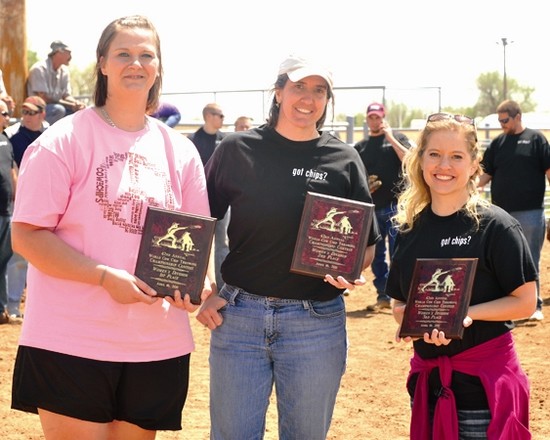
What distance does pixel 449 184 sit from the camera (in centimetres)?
381

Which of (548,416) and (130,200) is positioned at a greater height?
(130,200)

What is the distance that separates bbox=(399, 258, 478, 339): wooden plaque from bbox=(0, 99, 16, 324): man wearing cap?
6.59 meters

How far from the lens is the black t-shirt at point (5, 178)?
941cm

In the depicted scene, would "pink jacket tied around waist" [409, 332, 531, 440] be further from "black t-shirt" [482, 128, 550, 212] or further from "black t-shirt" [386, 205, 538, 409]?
"black t-shirt" [482, 128, 550, 212]

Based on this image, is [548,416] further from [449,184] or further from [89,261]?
[89,261]

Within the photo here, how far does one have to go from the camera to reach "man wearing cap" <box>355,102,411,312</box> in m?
10.5

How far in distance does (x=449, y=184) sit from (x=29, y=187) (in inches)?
65.1

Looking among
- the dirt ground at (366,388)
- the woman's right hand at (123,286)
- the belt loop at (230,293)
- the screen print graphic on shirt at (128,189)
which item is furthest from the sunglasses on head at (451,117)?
the dirt ground at (366,388)

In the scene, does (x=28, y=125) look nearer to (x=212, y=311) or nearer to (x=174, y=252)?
(x=212, y=311)

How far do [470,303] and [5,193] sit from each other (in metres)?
6.67

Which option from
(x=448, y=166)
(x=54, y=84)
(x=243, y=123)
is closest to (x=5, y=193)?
(x=54, y=84)

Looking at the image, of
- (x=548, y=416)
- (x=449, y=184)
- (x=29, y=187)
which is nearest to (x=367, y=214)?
(x=449, y=184)

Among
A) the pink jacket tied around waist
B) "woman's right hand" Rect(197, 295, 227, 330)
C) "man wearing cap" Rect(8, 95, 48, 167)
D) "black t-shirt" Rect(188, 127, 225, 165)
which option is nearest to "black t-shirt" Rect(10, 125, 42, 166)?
"man wearing cap" Rect(8, 95, 48, 167)

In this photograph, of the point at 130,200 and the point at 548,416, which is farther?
the point at 548,416
